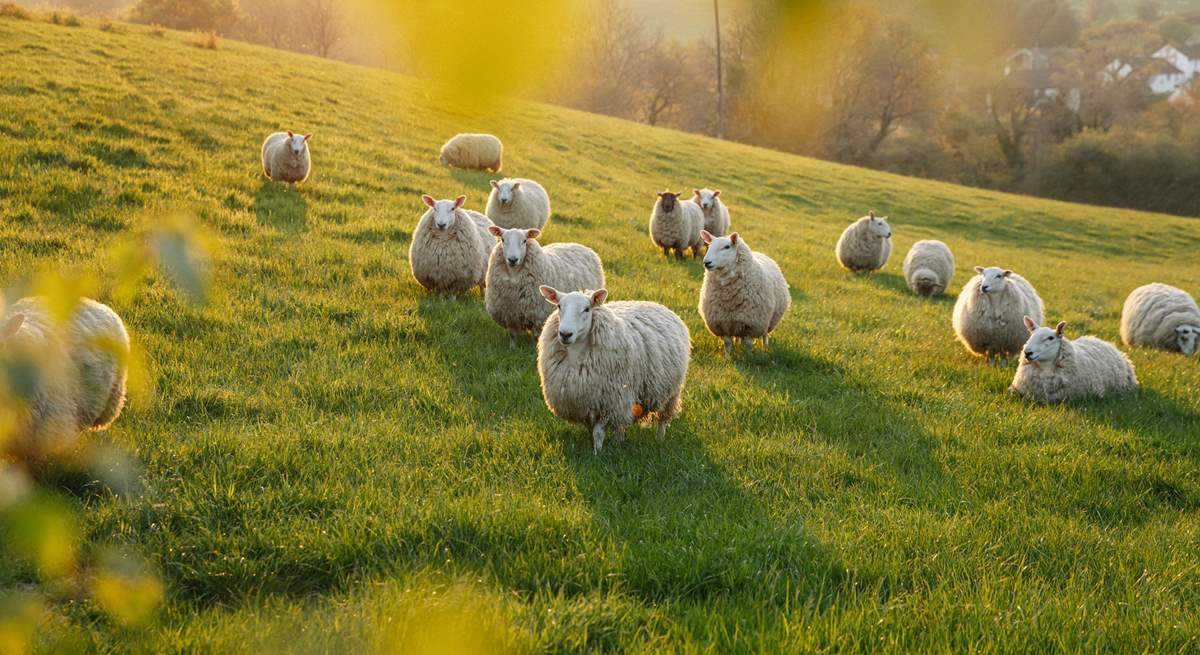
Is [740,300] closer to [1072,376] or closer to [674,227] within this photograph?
[1072,376]

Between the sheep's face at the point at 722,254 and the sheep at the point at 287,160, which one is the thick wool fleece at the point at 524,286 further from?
the sheep at the point at 287,160

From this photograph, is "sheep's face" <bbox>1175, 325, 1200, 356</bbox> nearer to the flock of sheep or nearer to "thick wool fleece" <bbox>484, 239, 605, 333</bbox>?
the flock of sheep

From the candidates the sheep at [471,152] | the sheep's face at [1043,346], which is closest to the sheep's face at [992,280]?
the sheep's face at [1043,346]

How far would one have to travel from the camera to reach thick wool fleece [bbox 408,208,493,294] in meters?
8.66

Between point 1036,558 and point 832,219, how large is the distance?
66.1 ft

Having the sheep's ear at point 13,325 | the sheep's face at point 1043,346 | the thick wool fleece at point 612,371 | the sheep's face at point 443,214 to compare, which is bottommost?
the thick wool fleece at point 612,371

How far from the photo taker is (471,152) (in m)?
17.2

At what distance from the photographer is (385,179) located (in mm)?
13734

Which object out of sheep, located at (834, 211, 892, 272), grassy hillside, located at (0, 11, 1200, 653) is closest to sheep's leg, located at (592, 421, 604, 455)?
grassy hillside, located at (0, 11, 1200, 653)

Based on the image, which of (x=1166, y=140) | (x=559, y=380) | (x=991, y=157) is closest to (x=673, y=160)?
(x=559, y=380)

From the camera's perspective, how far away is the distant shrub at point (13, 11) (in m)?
20.2

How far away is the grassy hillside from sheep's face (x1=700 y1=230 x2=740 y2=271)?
91 centimetres

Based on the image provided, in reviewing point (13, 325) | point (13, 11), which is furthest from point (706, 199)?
point (13, 11)

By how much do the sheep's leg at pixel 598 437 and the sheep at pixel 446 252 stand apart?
12.5ft
